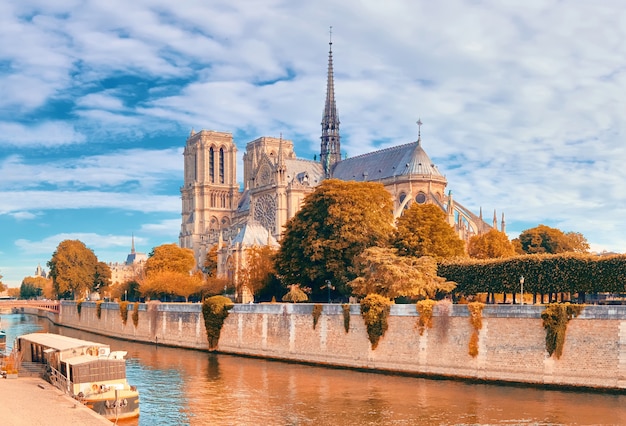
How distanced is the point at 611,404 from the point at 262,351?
68.1 feet

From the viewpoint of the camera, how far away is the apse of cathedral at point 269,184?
8494 centimetres

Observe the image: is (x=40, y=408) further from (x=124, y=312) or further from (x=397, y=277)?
(x=124, y=312)

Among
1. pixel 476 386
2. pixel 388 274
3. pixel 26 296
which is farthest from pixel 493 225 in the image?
pixel 26 296

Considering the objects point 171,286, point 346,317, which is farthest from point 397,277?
point 171,286

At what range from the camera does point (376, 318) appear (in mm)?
36281

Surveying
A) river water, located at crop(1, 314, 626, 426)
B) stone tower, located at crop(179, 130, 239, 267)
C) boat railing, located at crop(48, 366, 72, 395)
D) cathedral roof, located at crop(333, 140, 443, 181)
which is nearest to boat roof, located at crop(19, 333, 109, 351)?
boat railing, located at crop(48, 366, 72, 395)

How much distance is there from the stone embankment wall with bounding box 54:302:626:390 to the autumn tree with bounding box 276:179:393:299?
16.6 feet

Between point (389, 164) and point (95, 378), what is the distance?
233 ft

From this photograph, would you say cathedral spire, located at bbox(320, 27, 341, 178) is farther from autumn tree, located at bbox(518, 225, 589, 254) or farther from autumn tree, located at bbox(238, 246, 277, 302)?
autumn tree, located at bbox(238, 246, 277, 302)

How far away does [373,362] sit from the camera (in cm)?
3622

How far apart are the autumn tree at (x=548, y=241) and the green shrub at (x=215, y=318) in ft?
112

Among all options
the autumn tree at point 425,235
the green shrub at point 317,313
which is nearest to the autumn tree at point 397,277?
the autumn tree at point 425,235

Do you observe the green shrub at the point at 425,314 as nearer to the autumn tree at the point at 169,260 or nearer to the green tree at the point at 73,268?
the autumn tree at the point at 169,260

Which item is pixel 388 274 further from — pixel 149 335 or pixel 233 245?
pixel 233 245
